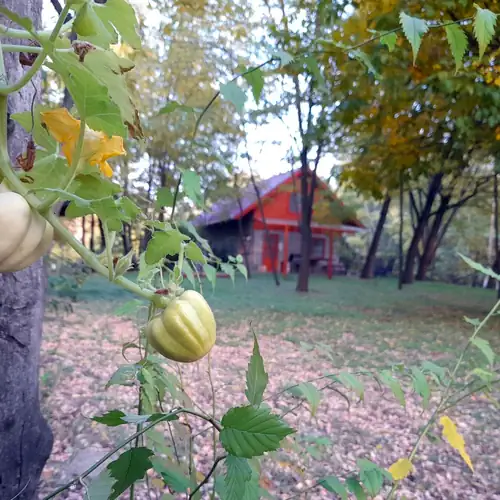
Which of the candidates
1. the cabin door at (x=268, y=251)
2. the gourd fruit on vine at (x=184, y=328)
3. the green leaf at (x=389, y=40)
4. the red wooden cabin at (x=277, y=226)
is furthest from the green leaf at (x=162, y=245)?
the cabin door at (x=268, y=251)

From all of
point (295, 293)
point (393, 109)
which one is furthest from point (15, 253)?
point (295, 293)

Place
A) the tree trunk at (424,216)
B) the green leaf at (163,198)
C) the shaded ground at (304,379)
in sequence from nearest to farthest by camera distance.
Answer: the green leaf at (163,198) → the shaded ground at (304,379) → the tree trunk at (424,216)

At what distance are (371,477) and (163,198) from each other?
0.88 meters

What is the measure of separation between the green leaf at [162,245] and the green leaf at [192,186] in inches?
20.6

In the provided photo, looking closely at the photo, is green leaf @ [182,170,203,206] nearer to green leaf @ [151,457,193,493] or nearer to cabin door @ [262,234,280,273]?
green leaf @ [151,457,193,493]

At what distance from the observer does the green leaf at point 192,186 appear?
1075mm

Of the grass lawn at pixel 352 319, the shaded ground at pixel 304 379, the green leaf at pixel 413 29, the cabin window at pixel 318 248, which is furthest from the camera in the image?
the cabin window at pixel 318 248

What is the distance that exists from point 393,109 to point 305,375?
14.1 ft

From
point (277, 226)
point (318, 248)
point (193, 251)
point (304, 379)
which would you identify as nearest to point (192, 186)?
point (193, 251)

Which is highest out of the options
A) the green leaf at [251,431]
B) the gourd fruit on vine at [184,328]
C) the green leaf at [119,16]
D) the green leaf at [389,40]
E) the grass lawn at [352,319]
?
the green leaf at [389,40]

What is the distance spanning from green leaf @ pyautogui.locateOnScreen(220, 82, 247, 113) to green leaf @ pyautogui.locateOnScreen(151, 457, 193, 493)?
73cm

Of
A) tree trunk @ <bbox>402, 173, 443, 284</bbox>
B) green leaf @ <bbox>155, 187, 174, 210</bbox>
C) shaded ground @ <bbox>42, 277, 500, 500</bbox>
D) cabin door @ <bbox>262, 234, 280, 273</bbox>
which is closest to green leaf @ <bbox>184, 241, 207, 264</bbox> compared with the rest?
green leaf @ <bbox>155, 187, 174, 210</bbox>

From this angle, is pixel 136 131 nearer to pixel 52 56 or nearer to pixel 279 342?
pixel 52 56

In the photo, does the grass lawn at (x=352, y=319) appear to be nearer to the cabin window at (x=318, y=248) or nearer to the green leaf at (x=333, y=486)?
the green leaf at (x=333, y=486)
